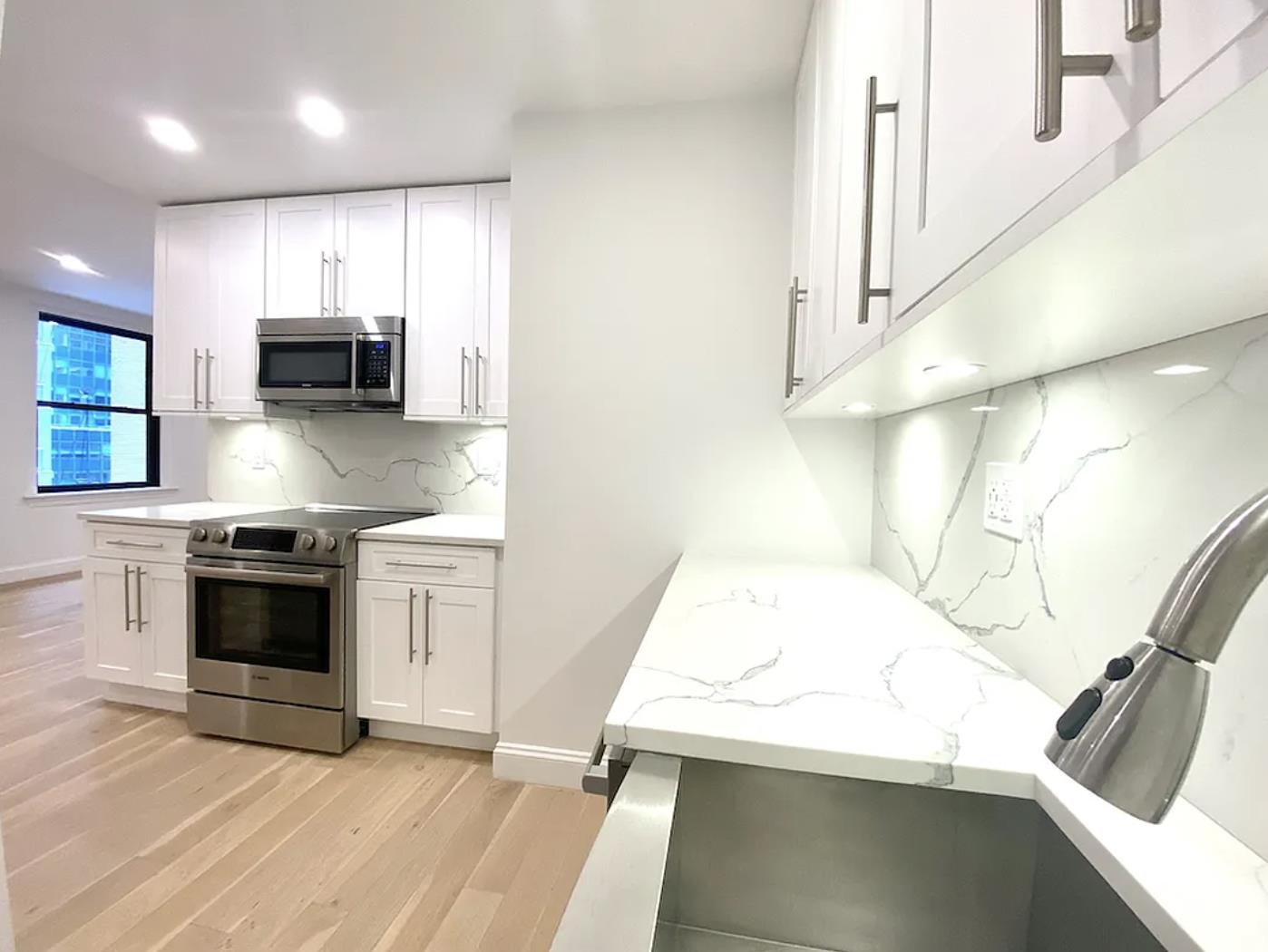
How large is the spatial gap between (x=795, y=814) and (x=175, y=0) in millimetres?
2448

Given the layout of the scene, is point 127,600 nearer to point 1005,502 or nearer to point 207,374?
point 207,374

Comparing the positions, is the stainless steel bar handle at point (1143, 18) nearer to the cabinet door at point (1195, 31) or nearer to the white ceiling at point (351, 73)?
the cabinet door at point (1195, 31)

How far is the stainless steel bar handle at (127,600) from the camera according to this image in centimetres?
280

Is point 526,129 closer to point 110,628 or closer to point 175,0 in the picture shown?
point 175,0

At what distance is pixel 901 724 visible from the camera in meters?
0.76

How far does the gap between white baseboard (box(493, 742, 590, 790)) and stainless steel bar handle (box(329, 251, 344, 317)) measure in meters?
2.08

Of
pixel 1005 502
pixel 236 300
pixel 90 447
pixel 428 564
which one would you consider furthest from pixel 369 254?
pixel 90 447

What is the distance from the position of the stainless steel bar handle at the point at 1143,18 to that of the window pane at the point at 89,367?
23.9ft

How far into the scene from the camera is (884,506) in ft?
6.08

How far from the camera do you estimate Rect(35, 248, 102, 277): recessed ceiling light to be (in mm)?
4105

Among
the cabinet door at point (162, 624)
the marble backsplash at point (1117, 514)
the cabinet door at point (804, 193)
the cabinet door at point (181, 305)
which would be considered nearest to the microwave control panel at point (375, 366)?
the cabinet door at point (181, 305)

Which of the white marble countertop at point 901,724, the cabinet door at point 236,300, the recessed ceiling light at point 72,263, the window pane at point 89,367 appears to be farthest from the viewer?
the window pane at point 89,367

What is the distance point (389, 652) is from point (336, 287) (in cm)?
169

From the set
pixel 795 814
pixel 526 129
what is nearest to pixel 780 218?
pixel 526 129
